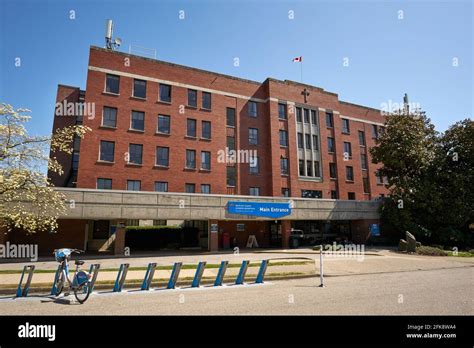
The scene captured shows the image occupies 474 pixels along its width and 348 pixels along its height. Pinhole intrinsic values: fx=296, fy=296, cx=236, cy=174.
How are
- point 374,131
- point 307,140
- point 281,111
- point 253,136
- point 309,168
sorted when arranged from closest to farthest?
point 253,136
point 281,111
point 309,168
point 307,140
point 374,131

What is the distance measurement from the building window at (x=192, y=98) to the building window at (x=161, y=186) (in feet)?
29.6

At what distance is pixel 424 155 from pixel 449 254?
10.7 m

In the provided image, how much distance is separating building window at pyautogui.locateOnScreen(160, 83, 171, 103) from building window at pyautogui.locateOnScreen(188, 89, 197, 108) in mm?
2149

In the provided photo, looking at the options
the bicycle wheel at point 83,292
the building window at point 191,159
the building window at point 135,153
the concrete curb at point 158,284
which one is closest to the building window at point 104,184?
the building window at point 135,153

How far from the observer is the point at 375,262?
18609mm

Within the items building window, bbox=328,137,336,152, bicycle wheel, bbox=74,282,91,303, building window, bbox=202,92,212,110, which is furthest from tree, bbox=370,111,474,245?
bicycle wheel, bbox=74,282,91,303

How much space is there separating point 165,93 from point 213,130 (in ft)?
20.3

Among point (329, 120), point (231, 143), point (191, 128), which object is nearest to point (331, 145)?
point (329, 120)

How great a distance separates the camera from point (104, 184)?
85.2 ft

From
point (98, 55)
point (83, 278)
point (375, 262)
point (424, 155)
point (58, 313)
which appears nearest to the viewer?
point (58, 313)

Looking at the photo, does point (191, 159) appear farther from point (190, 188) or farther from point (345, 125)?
point (345, 125)
